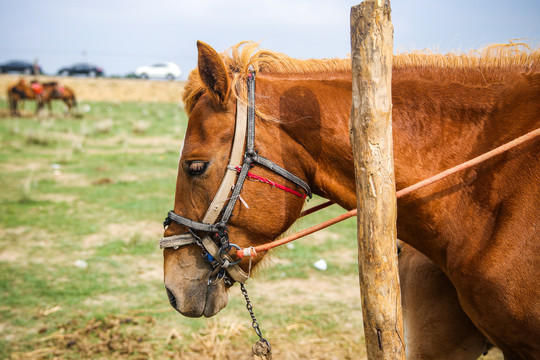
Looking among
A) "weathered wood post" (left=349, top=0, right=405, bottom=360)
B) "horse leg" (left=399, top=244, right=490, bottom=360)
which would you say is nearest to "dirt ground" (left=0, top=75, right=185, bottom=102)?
"horse leg" (left=399, top=244, right=490, bottom=360)

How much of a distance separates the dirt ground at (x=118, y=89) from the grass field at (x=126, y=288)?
26055mm

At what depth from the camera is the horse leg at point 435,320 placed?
2.48 meters

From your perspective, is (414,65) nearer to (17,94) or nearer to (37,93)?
(17,94)

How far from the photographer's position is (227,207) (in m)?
2.21

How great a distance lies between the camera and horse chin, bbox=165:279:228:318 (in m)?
2.32

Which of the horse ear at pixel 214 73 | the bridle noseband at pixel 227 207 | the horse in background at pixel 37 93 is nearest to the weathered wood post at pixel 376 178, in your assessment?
the bridle noseband at pixel 227 207

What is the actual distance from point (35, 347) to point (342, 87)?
401 cm

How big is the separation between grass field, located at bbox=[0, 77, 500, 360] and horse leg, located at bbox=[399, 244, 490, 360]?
3.24 ft

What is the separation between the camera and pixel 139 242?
6.87 metres

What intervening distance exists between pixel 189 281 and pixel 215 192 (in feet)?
1.80

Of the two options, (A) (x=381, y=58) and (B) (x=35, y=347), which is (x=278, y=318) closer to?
(B) (x=35, y=347)

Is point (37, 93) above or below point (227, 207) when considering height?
above

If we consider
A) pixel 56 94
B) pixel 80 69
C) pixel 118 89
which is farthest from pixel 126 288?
pixel 80 69

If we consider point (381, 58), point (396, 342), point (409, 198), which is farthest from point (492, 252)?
point (381, 58)
